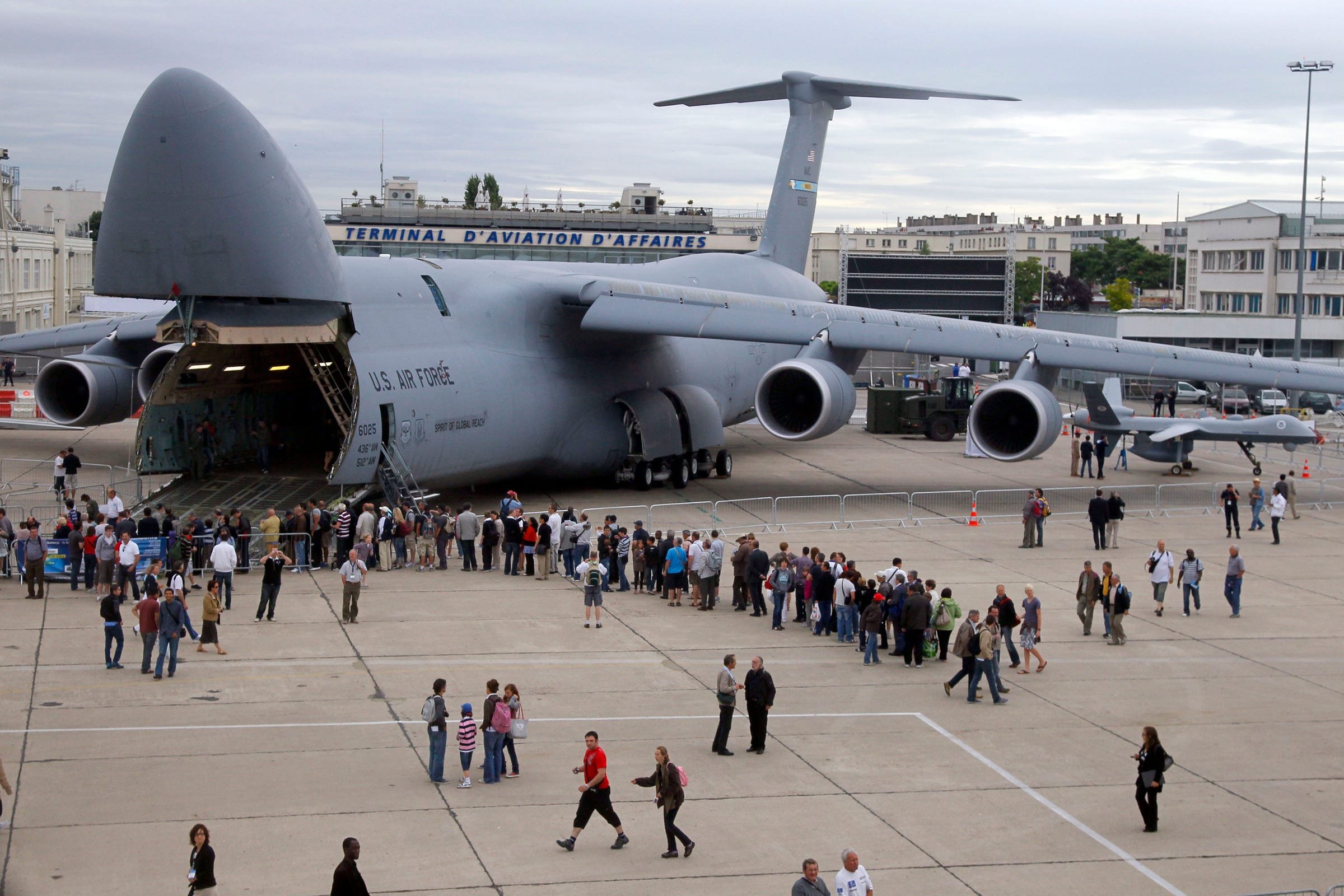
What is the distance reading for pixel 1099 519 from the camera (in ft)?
78.0

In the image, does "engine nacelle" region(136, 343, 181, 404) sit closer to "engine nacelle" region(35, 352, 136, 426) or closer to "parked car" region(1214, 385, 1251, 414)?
"engine nacelle" region(35, 352, 136, 426)

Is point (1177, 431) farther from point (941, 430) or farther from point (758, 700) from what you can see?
point (758, 700)

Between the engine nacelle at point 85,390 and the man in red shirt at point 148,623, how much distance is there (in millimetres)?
16544

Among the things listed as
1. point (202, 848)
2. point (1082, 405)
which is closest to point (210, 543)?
point (202, 848)

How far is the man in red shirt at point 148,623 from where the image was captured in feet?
50.5

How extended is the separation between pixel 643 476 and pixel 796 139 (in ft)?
36.7

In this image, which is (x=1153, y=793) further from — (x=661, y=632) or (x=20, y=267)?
(x=20, y=267)

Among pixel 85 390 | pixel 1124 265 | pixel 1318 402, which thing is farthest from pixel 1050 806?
pixel 1124 265

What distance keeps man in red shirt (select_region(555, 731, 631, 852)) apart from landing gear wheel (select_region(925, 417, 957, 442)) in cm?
3105

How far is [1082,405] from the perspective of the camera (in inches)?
1991

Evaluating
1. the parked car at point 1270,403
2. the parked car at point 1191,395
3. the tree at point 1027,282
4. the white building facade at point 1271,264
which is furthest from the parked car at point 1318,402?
the tree at point 1027,282

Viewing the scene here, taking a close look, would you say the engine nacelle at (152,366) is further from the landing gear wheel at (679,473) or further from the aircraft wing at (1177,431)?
the aircraft wing at (1177,431)

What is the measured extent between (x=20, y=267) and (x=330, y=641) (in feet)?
Answer: 166

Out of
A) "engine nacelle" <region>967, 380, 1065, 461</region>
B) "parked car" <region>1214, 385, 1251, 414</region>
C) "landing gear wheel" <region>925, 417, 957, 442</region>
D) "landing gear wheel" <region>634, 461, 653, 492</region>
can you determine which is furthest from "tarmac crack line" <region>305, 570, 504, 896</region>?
"parked car" <region>1214, 385, 1251, 414</region>
